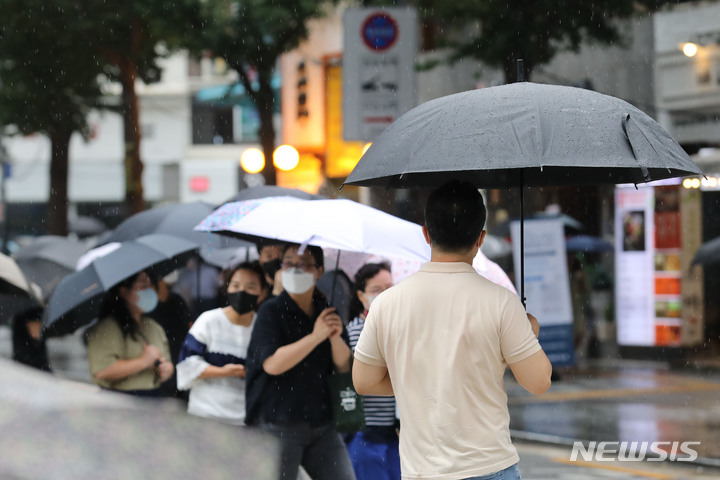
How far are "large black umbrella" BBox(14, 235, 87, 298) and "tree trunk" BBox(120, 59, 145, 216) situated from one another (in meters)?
6.43

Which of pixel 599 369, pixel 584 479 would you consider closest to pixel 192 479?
pixel 584 479

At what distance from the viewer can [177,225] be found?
9328 millimetres

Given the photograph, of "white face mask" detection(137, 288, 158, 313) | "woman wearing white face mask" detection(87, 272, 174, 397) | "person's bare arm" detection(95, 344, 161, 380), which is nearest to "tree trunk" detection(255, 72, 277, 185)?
"white face mask" detection(137, 288, 158, 313)

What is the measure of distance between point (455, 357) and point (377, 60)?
7143mm

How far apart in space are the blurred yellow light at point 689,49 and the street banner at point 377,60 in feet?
34.8

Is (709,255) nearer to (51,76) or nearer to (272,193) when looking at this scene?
(272,193)

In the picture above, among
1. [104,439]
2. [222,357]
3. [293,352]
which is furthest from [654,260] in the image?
[104,439]

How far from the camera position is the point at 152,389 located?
725 cm

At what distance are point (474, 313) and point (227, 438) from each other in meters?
1.49

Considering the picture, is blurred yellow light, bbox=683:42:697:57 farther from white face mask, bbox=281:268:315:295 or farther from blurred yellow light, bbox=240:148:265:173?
white face mask, bbox=281:268:315:295

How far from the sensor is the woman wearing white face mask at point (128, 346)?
6988mm

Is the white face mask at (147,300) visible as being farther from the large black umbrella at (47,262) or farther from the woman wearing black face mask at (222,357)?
the large black umbrella at (47,262)

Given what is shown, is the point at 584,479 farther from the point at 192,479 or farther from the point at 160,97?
the point at 160,97

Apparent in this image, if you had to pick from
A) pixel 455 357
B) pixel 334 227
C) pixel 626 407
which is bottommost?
pixel 626 407
